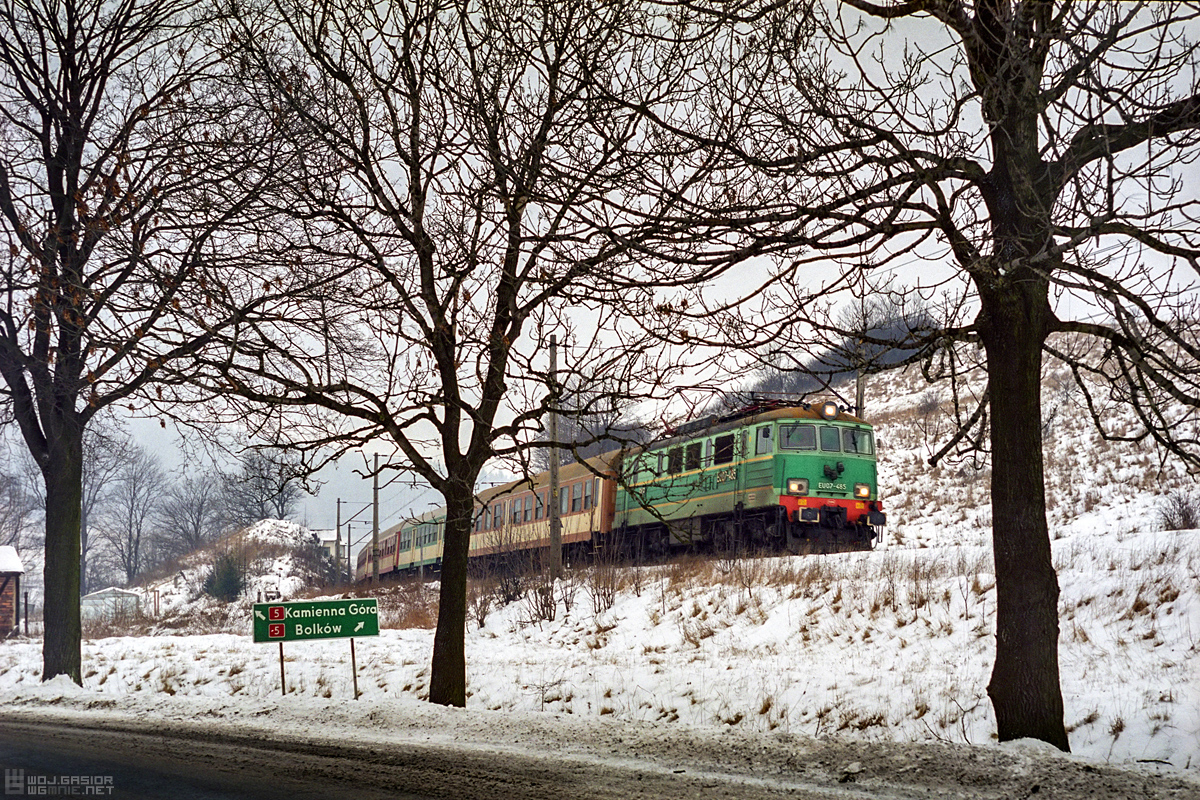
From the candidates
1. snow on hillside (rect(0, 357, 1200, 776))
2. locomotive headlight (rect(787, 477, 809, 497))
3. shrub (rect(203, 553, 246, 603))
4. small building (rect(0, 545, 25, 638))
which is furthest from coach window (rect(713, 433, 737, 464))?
small building (rect(0, 545, 25, 638))

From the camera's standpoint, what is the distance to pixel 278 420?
10688mm

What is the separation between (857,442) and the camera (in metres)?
21.0

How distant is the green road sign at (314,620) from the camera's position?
1100 cm

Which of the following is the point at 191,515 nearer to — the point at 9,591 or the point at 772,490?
the point at 9,591

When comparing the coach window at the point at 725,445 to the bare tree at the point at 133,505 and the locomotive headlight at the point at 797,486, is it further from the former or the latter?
the bare tree at the point at 133,505

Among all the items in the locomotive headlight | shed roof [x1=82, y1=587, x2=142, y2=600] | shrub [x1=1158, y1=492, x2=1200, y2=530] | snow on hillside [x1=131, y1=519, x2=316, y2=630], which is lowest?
shed roof [x1=82, y1=587, x2=142, y2=600]

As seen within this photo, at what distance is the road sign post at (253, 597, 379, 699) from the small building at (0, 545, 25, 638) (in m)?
30.7

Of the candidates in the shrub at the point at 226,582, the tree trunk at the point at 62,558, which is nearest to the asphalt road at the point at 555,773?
the tree trunk at the point at 62,558

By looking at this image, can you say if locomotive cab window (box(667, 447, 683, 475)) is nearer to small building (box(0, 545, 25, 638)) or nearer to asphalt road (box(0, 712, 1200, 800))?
asphalt road (box(0, 712, 1200, 800))

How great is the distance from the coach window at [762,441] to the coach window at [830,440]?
1.23 meters

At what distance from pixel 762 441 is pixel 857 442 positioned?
7.98 feet

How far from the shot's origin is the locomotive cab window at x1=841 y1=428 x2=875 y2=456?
20.7m

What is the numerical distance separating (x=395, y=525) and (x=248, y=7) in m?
32.3

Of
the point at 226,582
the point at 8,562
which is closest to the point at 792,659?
the point at 226,582
